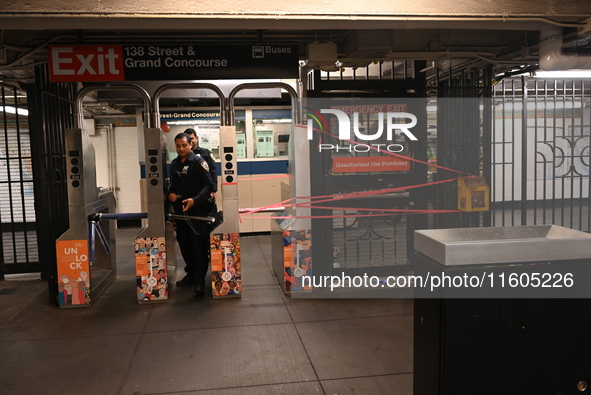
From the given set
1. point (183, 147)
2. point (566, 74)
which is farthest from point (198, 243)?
point (566, 74)

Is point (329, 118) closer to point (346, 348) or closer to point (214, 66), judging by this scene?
point (214, 66)

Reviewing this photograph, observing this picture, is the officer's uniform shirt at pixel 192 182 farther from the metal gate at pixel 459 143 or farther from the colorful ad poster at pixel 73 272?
the metal gate at pixel 459 143

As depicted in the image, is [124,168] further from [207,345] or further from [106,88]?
[207,345]

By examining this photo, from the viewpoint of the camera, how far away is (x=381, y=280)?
18.7 feet

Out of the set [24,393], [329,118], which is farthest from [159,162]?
[24,393]

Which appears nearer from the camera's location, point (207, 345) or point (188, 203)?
point (207, 345)

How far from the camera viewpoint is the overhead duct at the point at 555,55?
4.39 meters

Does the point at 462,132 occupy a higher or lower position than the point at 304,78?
lower

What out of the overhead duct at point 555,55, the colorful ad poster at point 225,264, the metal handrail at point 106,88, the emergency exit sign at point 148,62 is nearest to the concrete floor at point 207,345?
the colorful ad poster at point 225,264

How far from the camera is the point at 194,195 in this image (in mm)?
5637

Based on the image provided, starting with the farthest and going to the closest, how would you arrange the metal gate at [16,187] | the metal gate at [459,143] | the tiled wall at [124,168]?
the tiled wall at [124,168] < the metal gate at [16,187] < the metal gate at [459,143]

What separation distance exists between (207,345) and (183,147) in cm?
230

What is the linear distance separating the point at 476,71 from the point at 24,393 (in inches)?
216

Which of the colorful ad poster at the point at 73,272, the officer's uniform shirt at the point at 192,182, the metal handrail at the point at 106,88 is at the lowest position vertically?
the colorful ad poster at the point at 73,272
